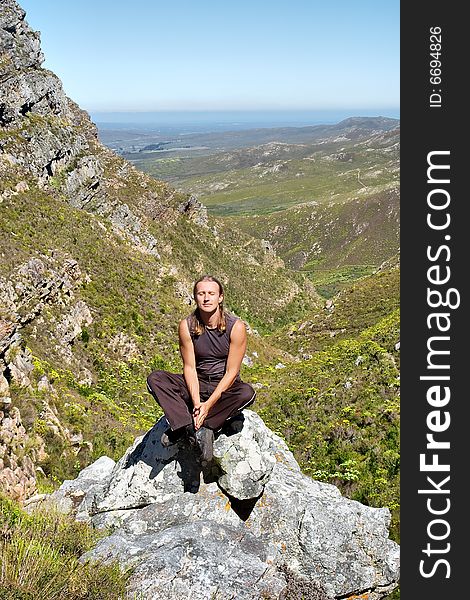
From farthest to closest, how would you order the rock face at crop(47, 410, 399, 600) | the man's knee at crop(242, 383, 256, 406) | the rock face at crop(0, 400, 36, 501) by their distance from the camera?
1. the rock face at crop(0, 400, 36, 501)
2. the man's knee at crop(242, 383, 256, 406)
3. the rock face at crop(47, 410, 399, 600)

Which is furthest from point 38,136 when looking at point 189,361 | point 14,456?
point 189,361

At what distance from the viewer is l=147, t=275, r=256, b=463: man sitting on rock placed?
19.2 feet

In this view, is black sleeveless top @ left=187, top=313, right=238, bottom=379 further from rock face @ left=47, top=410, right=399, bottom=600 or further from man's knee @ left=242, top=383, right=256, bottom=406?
rock face @ left=47, top=410, right=399, bottom=600

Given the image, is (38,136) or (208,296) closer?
(208,296)

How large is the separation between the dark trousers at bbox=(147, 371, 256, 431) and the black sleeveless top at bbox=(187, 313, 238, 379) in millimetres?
190

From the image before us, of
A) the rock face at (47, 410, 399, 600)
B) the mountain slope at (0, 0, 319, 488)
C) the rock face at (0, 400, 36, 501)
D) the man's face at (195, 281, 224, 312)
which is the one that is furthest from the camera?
the mountain slope at (0, 0, 319, 488)

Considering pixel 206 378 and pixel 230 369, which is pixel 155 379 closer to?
pixel 206 378

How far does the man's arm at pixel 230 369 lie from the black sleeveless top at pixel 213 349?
14 centimetres

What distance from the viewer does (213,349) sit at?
6.04 meters

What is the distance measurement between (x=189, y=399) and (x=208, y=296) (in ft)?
4.99

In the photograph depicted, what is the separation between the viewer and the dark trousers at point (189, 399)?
5949 millimetres

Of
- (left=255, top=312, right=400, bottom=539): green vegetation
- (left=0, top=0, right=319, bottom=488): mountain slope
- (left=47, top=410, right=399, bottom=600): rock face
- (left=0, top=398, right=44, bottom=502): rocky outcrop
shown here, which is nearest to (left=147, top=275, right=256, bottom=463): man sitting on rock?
(left=47, top=410, right=399, bottom=600): rock face

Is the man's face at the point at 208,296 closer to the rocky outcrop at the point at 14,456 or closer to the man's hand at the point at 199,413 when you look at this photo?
the man's hand at the point at 199,413

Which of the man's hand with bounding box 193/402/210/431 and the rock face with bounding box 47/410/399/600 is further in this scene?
the man's hand with bounding box 193/402/210/431
